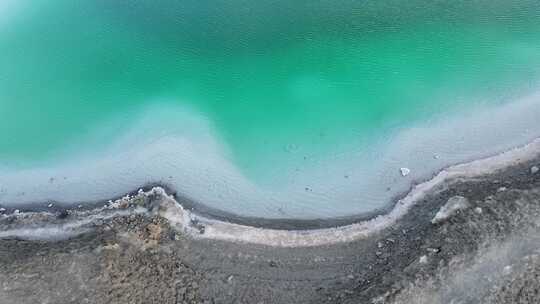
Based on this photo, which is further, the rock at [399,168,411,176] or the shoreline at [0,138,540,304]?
the rock at [399,168,411,176]

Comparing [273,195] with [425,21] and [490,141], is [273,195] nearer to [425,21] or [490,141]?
[490,141]

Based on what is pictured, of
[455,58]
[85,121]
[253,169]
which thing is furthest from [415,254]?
[85,121]

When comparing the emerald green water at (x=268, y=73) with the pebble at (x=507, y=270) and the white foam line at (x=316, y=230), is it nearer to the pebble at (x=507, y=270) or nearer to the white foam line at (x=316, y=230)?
the white foam line at (x=316, y=230)

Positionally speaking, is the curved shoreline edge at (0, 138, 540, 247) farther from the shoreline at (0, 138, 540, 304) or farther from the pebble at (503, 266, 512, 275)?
the pebble at (503, 266, 512, 275)

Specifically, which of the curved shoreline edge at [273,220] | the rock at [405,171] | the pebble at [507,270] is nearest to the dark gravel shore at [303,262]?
the pebble at [507,270]

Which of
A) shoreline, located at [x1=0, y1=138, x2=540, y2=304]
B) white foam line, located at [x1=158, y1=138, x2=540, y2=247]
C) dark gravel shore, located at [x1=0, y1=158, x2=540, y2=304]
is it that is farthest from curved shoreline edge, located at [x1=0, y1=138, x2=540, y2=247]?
dark gravel shore, located at [x1=0, y1=158, x2=540, y2=304]

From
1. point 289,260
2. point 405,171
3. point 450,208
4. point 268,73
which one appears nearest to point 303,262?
point 289,260

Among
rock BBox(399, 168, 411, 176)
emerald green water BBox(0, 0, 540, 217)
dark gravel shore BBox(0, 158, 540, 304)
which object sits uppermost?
emerald green water BBox(0, 0, 540, 217)
